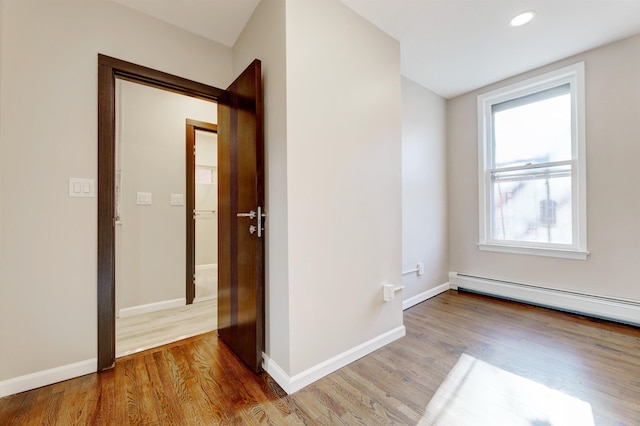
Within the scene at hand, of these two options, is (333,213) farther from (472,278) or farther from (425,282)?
(472,278)

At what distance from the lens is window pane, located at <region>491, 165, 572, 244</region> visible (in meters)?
2.77

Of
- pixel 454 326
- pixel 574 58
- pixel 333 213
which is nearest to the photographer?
pixel 333 213

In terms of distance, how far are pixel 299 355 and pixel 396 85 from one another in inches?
86.7

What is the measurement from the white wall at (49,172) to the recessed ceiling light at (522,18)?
115 inches

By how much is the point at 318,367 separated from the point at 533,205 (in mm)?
2906

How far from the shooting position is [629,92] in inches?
93.2

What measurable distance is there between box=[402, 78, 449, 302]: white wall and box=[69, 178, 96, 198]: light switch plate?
2693mm

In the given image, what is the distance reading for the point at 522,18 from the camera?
211 centimetres

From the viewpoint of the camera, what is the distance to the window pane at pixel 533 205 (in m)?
2.77

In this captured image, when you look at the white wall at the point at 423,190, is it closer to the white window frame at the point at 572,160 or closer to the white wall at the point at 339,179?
the white window frame at the point at 572,160

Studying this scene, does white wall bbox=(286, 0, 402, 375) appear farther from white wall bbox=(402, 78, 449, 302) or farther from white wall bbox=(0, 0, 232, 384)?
white wall bbox=(0, 0, 232, 384)

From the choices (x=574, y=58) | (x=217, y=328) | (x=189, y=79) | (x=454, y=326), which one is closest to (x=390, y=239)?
(x=454, y=326)

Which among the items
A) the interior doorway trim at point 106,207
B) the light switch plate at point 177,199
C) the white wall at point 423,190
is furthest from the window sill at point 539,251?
the interior doorway trim at point 106,207

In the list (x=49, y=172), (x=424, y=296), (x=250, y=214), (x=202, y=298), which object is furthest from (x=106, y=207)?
(x=424, y=296)
